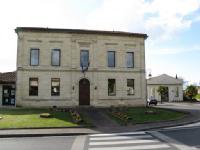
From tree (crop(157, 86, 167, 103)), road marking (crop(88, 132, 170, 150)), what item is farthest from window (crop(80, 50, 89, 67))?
tree (crop(157, 86, 167, 103))

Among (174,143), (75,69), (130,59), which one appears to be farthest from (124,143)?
(130,59)

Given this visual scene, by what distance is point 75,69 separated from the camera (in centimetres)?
3300

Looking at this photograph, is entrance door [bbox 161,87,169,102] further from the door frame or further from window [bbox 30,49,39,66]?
window [bbox 30,49,39,66]

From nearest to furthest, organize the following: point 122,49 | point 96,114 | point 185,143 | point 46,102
Result: point 185,143 < point 96,114 < point 46,102 < point 122,49

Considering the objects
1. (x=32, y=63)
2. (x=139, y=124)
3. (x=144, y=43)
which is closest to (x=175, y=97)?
(x=144, y=43)

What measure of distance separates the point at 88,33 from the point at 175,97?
116 feet

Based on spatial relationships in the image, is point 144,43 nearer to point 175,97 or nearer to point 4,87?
point 4,87

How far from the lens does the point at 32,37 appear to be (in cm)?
3262

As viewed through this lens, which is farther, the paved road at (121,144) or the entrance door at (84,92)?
the entrance door at (84,92)

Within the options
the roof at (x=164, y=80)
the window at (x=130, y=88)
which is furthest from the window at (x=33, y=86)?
the roof at (x=164, y=80)

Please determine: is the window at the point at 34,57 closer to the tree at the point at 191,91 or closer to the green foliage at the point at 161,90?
the green foliage at the point at 161,90

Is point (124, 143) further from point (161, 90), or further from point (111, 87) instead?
point (161, 90)

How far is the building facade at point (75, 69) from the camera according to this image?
3234 cm

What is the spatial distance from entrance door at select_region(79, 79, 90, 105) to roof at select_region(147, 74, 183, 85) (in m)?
35.1
